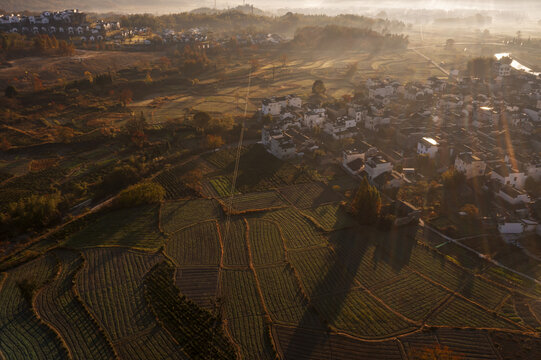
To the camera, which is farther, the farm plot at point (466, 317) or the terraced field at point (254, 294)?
the farm plot at point (466, 317)

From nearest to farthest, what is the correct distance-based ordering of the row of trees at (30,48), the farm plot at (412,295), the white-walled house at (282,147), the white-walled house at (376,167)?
1. the farm plot at (412,295)
2. the white-walled house at (376,167)
3. the white-walled house at (282,147)
4. the row of trees at (30,48)

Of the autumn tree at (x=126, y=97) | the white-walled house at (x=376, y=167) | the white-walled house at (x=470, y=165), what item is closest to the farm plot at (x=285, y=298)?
the white-walled house at (x=376, y=167)

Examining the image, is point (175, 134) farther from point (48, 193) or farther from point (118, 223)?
point (118, 223)

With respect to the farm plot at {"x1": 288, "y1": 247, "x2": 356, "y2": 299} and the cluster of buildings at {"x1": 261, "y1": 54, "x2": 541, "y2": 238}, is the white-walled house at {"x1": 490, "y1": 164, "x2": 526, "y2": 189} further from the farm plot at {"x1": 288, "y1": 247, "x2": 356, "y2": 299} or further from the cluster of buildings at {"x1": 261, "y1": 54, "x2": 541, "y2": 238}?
the farm plot at {"x1": 288, "y1": 247, "x2": 356, "y2": 299}

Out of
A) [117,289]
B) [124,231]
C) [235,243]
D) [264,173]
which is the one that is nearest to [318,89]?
[264,173]

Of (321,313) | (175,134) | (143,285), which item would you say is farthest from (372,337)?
(175,134)

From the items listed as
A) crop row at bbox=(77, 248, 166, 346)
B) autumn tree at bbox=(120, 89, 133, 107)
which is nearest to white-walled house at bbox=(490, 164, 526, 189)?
crop row at bbox=(77, 248, 166, 346)

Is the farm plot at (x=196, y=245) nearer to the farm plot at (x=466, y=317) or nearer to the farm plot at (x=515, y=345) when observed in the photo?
the farm plot at (x=466, y=317)

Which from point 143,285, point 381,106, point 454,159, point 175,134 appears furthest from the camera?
point 381,106

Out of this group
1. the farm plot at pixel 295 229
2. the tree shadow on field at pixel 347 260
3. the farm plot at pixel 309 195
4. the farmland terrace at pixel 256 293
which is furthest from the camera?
the farm plot at pixel 309 195
